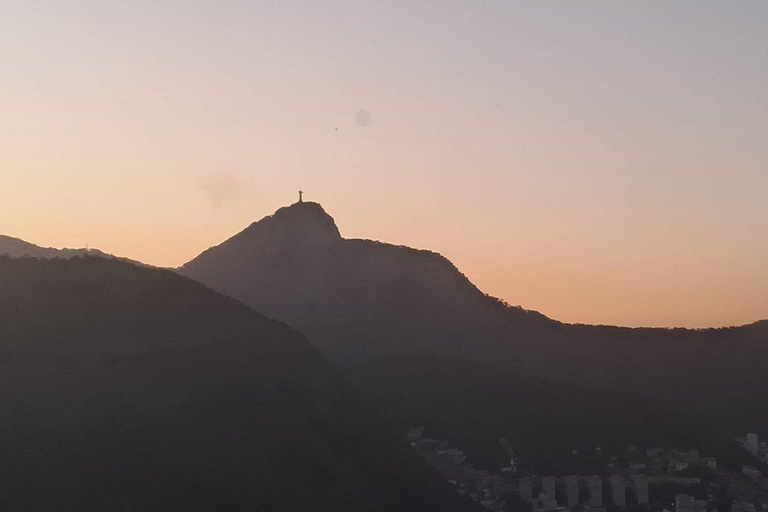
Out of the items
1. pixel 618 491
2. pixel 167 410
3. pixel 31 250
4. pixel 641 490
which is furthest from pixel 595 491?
pixel 31 250

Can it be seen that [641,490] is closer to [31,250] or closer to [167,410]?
[167,410]

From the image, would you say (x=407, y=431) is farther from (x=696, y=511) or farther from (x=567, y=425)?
(x=696, y=511)

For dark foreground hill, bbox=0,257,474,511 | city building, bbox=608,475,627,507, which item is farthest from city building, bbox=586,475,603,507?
dark foreground hill, bbox=0,257,474,511

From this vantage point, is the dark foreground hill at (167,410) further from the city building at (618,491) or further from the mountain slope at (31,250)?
the mountain slope at (31,250)

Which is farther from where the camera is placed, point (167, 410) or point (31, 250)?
point (31, 250)

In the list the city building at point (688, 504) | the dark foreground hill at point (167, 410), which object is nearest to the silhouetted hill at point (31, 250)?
the dark foreground hill at point (167, 410)

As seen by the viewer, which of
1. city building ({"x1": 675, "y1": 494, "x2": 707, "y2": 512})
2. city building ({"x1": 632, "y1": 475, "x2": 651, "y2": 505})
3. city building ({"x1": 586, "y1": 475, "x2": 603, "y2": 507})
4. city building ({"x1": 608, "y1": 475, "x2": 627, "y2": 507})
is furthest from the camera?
city building ({"x1": 632, "y1": 475, "x2": 651, "y2": 505})

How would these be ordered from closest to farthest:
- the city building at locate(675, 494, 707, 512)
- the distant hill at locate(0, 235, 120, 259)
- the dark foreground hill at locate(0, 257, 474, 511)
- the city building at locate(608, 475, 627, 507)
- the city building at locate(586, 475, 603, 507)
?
the dark foreground hill at locate(0, 257, 474, 511), the city building at locate(675, 494, 707, 512), the city building at locate(586, 475, 603, 507), the city building at locate(608, 475, 627, 507), the distant hill at locate(0, 235, 120, 259)

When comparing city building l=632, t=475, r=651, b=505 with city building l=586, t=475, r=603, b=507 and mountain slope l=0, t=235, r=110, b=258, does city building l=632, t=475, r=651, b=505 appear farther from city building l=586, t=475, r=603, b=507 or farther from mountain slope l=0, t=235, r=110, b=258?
mountain slope l=0, t=235, r=110, b=258
